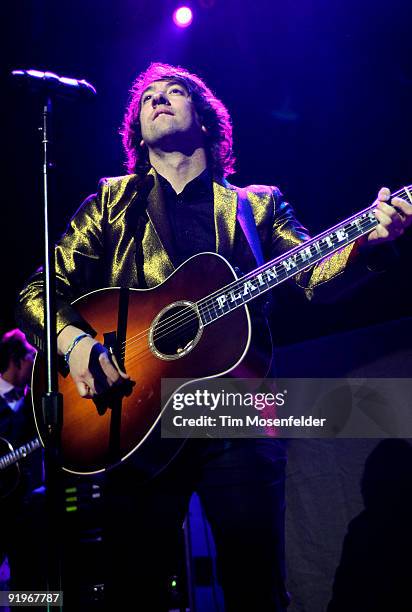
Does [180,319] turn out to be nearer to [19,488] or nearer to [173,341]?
[173,341]

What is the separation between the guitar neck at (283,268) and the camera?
204 centimetres

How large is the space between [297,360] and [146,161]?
1740mm

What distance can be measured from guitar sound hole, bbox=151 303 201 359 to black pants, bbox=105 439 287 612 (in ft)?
1.15

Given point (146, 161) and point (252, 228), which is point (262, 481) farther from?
point (146, 161)

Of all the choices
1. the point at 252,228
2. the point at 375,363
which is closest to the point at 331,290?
the point at 252,228

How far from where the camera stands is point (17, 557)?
3850 mm

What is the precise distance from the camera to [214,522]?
1893mm

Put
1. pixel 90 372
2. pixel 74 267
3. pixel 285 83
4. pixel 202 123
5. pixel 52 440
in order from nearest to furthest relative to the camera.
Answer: pixel 52 440 → pixel 90 372 → pixel 74 267 → pixel 202 123 → pixel 285 83

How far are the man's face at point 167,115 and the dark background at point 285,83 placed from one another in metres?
1.31

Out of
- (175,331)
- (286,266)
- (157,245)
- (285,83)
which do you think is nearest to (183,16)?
(285,83)

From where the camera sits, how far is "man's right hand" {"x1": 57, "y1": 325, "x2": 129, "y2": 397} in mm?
2041

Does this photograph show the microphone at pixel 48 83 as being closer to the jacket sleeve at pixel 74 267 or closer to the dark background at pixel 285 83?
the jacket sleeve at pixel 74 267

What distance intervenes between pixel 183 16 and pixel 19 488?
362 cm

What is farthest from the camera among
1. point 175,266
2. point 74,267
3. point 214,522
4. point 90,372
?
point 74,267
